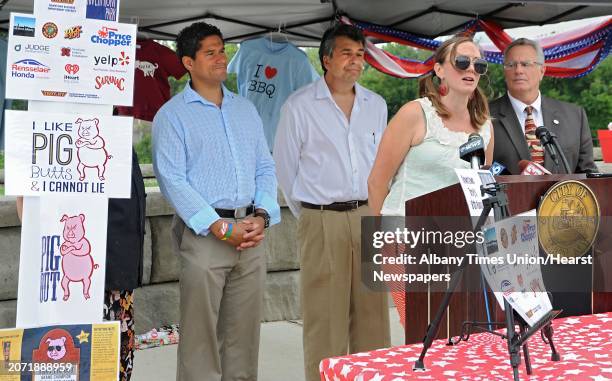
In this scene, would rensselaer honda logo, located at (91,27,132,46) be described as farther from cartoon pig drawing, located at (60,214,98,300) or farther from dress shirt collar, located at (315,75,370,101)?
dress shirt collar, located at (315,75,370,101)

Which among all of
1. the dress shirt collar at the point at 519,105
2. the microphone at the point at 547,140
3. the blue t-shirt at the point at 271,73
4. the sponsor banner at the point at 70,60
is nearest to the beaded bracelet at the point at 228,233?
the sponsor banner at the point at 70,60

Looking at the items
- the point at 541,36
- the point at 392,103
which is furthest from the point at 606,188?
the point at 392,103

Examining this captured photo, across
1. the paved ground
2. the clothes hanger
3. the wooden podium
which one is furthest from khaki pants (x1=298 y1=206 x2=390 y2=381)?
the clothes hanger

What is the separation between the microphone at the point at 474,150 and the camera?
2.02 meters

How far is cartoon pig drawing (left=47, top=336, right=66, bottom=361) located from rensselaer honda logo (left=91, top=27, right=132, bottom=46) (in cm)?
107

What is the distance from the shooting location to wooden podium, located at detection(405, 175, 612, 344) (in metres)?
2.28

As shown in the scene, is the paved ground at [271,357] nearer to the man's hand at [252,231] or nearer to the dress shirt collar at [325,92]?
the man's hand at [252,231]

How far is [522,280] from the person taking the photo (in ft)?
6.28

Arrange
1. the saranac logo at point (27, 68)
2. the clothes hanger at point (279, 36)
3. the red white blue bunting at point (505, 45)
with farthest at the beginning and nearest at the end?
the clothes hanger at point (279, 36) → the red white blue bunting at point (505, 45) → the saranac logo at point (27, 68)

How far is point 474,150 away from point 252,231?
6.68 ft

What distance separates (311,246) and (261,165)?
1.73 feet

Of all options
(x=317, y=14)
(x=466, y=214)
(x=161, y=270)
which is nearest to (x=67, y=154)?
(x=466, y=214)

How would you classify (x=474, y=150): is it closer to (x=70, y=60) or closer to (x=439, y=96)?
(x=439, y=96)

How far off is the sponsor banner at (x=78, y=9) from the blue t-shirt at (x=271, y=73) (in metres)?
3.45
